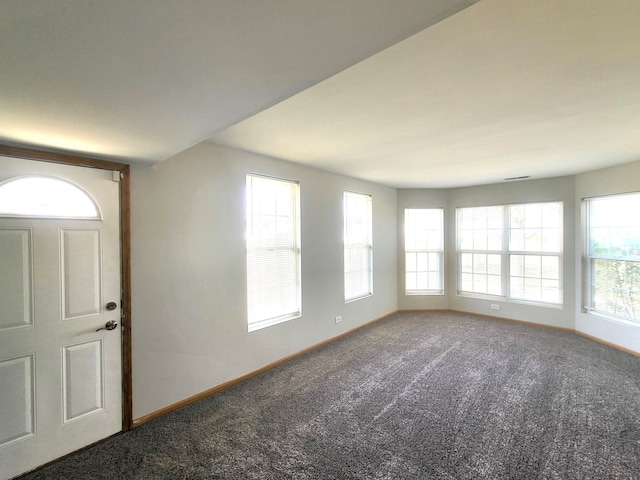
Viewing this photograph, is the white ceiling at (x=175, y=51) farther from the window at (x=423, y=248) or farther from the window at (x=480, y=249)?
the window at (x=480, y=249)

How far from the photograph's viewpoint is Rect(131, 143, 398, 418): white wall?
2443 millimetres

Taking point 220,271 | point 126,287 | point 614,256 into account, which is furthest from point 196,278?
point 614,256

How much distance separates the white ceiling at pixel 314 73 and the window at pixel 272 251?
74 cm

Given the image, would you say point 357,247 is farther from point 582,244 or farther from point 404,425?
point 582,244

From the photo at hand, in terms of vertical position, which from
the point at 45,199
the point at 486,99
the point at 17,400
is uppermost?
the point at 486,99

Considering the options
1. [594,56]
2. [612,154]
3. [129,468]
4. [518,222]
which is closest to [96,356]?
[129,468]

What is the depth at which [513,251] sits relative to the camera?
5234 millimetres

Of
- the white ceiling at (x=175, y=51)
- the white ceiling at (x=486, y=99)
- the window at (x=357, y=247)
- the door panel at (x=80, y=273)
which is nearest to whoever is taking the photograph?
the white ceiling at (x=175, y=51)

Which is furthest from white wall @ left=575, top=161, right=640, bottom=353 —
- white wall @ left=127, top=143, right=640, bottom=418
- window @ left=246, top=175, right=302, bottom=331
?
window @ left=246, top=175, right=302, bottom=331

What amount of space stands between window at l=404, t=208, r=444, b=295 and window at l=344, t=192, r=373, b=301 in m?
1.18

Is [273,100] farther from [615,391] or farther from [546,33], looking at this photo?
[615,391]

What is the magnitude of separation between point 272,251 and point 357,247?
6.09ft

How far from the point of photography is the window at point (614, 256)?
12.4ft

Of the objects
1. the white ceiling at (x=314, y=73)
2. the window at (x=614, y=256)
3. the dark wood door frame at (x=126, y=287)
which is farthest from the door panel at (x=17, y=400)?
the window at (x=614, y=256)
